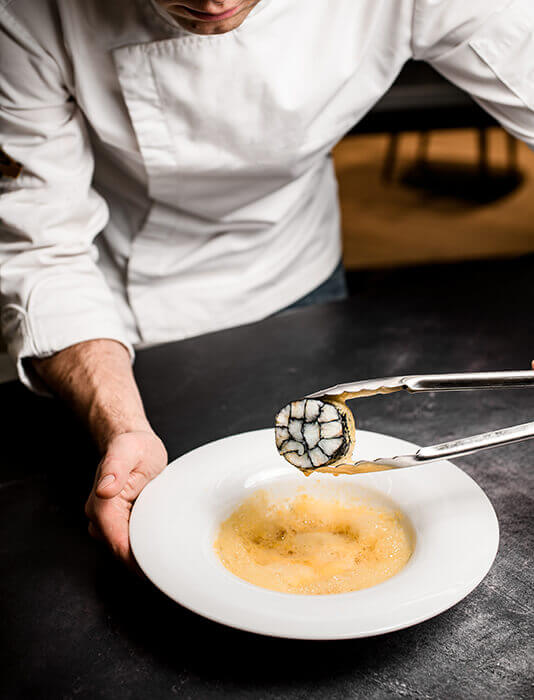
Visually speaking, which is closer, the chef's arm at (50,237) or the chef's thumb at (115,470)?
the chef's thumb at (115,470)

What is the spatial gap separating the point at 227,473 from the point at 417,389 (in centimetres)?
25

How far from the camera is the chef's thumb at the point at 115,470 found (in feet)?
2.75

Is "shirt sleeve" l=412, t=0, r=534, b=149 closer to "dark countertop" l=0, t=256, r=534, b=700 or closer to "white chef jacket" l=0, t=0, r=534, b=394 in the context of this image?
"white chef jacket" l=0, t=0, r=534, b=394

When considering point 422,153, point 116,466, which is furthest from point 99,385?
point 422,153

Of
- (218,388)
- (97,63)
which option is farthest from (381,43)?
(218,388)

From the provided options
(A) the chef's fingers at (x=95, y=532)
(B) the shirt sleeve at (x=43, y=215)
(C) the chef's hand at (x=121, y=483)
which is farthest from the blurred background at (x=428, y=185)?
(A) the chef's fingers at (x=95, y=532)

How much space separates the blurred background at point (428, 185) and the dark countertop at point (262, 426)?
107 centimetres

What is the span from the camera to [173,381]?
1.20 meters

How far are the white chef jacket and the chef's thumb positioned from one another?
0.93 ft

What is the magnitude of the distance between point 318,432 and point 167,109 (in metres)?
0.65

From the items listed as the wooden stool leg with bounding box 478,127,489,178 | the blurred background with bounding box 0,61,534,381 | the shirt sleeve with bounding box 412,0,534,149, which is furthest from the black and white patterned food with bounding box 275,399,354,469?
the wooden stool leg with bounding box 478,127,489,178

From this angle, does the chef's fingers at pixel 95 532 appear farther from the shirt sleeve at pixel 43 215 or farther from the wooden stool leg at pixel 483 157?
the wooden stool leg at pixel 483 157

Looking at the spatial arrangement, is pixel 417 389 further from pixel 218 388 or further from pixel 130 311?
pixel 130 311

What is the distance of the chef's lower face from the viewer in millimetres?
974
